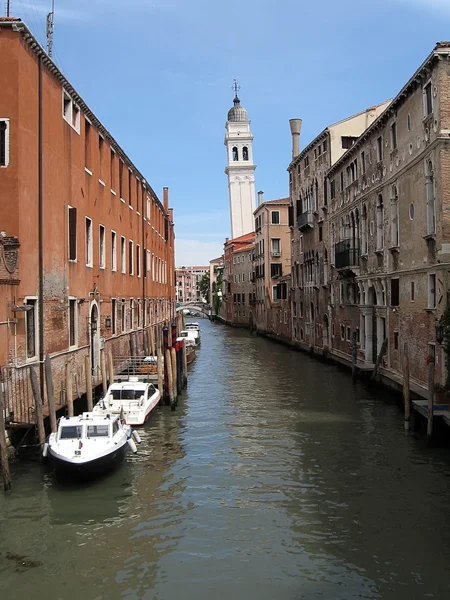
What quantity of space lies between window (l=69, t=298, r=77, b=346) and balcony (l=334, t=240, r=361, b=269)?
1184 cm

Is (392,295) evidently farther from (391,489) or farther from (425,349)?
(391,489)

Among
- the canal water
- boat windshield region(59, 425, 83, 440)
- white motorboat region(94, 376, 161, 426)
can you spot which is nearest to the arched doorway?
white motorboat region(94, 376, 161, 426)

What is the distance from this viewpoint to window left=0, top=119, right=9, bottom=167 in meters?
11.8

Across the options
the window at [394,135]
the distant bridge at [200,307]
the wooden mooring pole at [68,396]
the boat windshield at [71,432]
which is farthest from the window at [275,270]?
the distant bridge at [200,307]

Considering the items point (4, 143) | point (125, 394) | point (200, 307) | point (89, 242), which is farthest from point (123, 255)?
point (200, 307)

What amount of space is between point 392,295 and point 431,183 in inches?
182

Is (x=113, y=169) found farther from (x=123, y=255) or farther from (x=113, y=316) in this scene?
(x=113, y=316)

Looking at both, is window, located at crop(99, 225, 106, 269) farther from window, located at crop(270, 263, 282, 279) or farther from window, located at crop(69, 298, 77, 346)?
window, located at crop(270, 263, 282, 279)

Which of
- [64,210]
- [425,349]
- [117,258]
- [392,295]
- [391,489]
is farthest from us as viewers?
[117,258]

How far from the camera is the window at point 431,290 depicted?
15.2 metres

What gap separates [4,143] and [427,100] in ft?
→ 32.9

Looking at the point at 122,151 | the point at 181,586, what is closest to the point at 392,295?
the point at 122,151

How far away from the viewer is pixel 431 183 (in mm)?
15484

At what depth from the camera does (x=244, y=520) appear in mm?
9180
